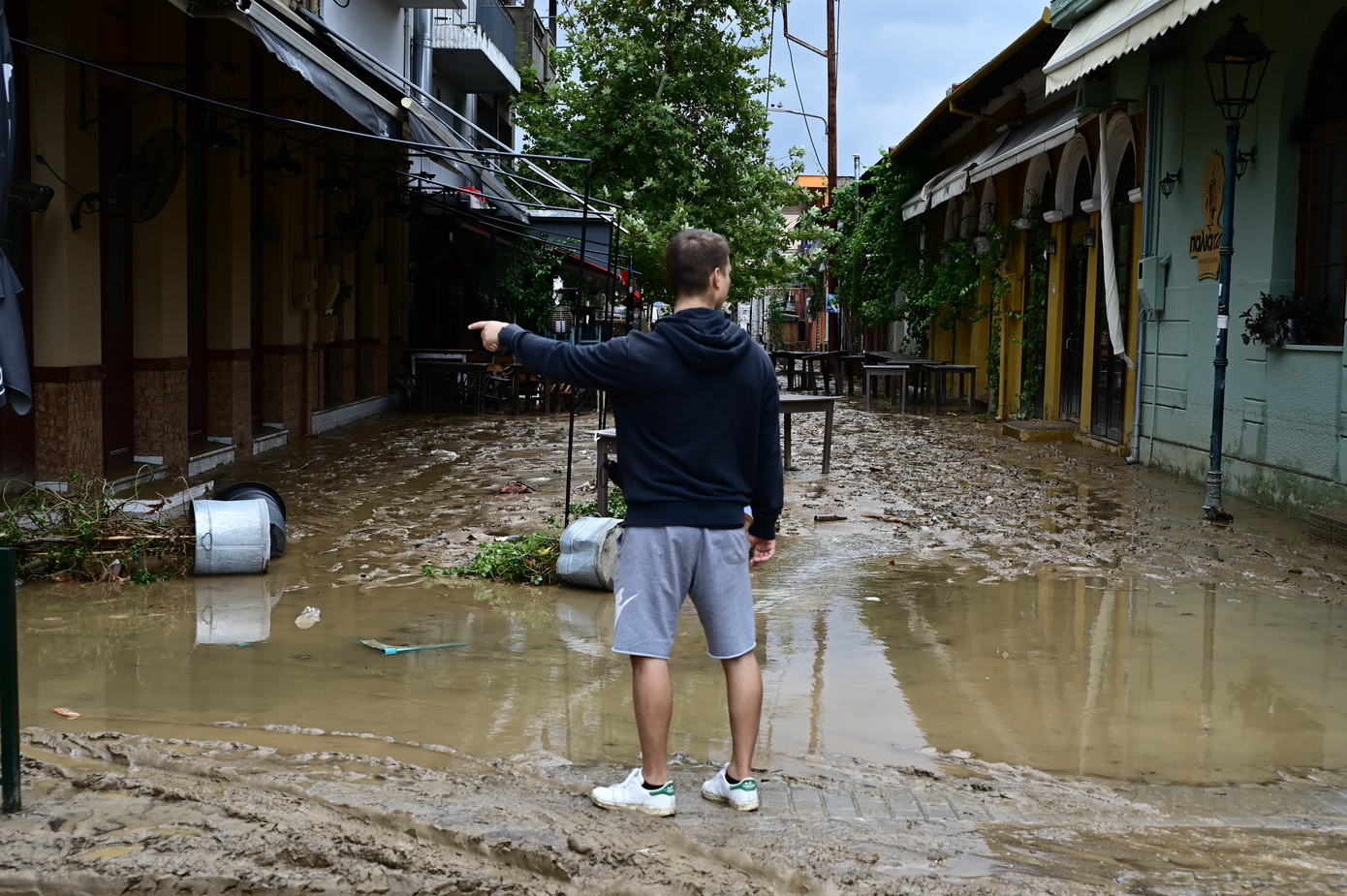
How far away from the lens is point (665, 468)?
12.2 ft

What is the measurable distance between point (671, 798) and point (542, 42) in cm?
3426

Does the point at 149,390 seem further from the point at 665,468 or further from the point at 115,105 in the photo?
the point at 665,468

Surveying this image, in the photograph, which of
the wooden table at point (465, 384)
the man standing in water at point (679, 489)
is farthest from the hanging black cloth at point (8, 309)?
the wooden table at point (465, 384)

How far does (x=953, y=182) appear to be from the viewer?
18641mm

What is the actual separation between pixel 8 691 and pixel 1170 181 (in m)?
11.4

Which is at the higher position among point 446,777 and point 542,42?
point 542,42

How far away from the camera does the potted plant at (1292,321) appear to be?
9734 mm

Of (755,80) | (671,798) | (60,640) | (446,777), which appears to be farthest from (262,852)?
(755,80)

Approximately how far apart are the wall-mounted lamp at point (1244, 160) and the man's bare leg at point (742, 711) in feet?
27.7

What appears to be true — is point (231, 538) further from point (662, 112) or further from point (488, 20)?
point (488, 20)

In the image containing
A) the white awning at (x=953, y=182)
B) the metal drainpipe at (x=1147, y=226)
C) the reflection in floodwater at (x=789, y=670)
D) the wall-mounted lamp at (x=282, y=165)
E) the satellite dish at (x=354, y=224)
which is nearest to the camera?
the reflection in floodwater at (x=789, y=670)

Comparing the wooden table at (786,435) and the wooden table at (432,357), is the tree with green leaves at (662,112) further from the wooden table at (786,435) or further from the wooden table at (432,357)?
the wooden table at (786,435)

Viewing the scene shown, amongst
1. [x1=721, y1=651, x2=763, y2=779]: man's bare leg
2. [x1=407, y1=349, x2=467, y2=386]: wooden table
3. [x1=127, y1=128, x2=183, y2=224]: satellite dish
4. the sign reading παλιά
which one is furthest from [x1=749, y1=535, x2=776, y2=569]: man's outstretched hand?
[x1=407, y1=349, x2=467, y2=386]: wooden table

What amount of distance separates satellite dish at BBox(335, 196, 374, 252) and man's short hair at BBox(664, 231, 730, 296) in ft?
41.8
